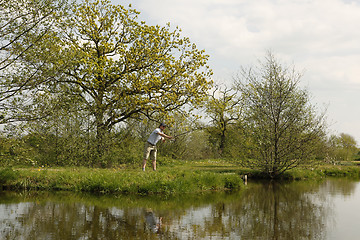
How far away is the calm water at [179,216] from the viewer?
750 centimetres

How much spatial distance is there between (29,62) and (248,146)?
39.7 feet

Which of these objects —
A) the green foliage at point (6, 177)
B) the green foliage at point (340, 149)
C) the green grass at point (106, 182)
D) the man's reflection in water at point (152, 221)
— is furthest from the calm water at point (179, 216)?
the green foliage at point (340, 149)

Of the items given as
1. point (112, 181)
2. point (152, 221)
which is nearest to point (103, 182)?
point (112, 181)

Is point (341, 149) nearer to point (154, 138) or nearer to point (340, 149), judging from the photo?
point (340, 149)

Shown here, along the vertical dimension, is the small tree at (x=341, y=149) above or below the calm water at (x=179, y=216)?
above

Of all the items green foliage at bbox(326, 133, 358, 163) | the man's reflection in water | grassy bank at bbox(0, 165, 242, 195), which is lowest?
the man's reflection in water

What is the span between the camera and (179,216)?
30.6 ft

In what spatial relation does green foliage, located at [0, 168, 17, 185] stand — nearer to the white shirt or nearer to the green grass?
the green grass

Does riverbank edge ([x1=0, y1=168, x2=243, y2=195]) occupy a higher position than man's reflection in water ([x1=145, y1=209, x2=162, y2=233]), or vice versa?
riverbank edge ([x1=0, y1=168, x2=243, y2=195])

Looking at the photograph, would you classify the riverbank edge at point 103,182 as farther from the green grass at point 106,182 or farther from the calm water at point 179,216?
the calm water at point 179,216

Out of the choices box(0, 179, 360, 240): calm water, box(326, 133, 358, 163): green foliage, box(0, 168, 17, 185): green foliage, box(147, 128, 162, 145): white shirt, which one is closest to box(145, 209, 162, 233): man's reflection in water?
box(0, 179, 360, 240): calm water

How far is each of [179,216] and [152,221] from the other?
3.18 ft

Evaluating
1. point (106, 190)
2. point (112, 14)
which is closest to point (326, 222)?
point (106, 190)

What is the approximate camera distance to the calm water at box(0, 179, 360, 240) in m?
7.50
